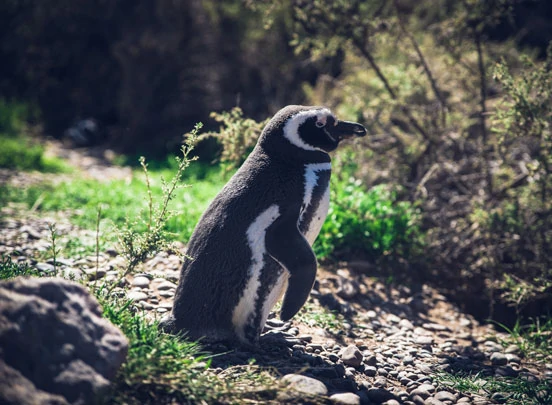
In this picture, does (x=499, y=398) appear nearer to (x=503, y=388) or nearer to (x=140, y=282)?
(x=503, y=388)

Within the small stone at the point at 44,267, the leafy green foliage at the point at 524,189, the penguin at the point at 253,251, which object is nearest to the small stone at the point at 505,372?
the leafy green foliage at the point at 524,189

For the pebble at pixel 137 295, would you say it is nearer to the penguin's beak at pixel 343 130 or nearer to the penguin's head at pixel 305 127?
the penguin's head at pixel 305 127

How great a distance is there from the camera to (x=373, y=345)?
138 inches

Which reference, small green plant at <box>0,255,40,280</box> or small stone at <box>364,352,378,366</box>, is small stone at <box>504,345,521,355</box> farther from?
small green plant at <box>0,255,40,280</box>

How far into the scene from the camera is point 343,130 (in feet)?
10.6

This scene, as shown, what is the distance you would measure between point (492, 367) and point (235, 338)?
5.90 ft

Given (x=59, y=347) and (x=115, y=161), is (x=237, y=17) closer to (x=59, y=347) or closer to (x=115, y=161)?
(x=115, y=161)

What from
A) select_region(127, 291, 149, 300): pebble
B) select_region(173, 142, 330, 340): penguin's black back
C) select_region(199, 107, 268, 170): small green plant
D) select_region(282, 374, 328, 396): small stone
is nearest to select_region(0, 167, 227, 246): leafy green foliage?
select_region(199, 107, 268, 170): small green plant

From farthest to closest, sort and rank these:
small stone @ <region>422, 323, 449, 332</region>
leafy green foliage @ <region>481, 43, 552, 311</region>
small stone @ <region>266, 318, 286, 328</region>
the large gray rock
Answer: small stone @ <region>422, 323, 449, 332</region> < leafy green foliage @ <region>481, 43, 552, 311</region> < small stone @ <region>266, 318, 286, 328</region> < the large gray rock

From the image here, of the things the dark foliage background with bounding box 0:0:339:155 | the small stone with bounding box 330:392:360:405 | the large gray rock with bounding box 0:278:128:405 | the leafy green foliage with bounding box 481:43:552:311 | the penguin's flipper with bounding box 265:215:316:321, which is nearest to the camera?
the large gray rock with bounding box 0:278:128:405

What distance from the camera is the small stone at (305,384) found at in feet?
8.23

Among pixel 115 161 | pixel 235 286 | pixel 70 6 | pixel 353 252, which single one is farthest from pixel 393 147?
pixel 70 6

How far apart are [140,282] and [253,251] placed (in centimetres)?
121

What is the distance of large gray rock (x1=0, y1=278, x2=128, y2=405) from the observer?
2.04 m
